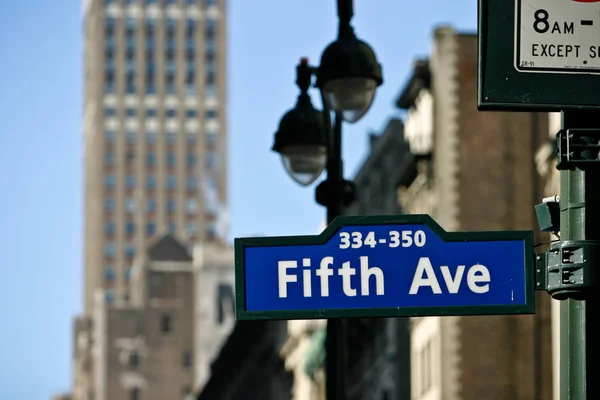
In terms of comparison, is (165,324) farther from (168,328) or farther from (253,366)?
(253,366)

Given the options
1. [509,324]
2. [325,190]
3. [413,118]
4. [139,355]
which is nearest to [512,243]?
[325,190]

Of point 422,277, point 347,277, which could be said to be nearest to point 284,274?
point 347,277

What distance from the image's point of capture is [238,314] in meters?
7.66

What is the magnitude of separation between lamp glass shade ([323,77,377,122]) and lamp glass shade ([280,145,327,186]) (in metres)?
0.73

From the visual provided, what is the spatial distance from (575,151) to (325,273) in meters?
1.18

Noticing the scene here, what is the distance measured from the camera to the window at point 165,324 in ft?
577

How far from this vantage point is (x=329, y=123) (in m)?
17.0

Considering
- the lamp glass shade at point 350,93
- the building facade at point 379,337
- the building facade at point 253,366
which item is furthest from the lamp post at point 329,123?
the building facade at point 253,366

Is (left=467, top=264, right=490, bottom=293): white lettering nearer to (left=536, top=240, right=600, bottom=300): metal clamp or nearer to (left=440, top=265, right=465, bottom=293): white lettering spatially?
(left=440, top=265, right=465, bottom=293): white lettering

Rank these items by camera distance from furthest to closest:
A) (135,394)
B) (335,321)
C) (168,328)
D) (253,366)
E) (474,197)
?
(168,328) < (135,394) < (253,366) < (474,197) < (335,321)

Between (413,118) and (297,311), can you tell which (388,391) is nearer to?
(413,118)

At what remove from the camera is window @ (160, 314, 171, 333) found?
17600cm

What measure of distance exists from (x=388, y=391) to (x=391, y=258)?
54.4 metres

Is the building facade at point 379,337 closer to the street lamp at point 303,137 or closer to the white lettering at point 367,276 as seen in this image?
the street lamp at point 303,137
